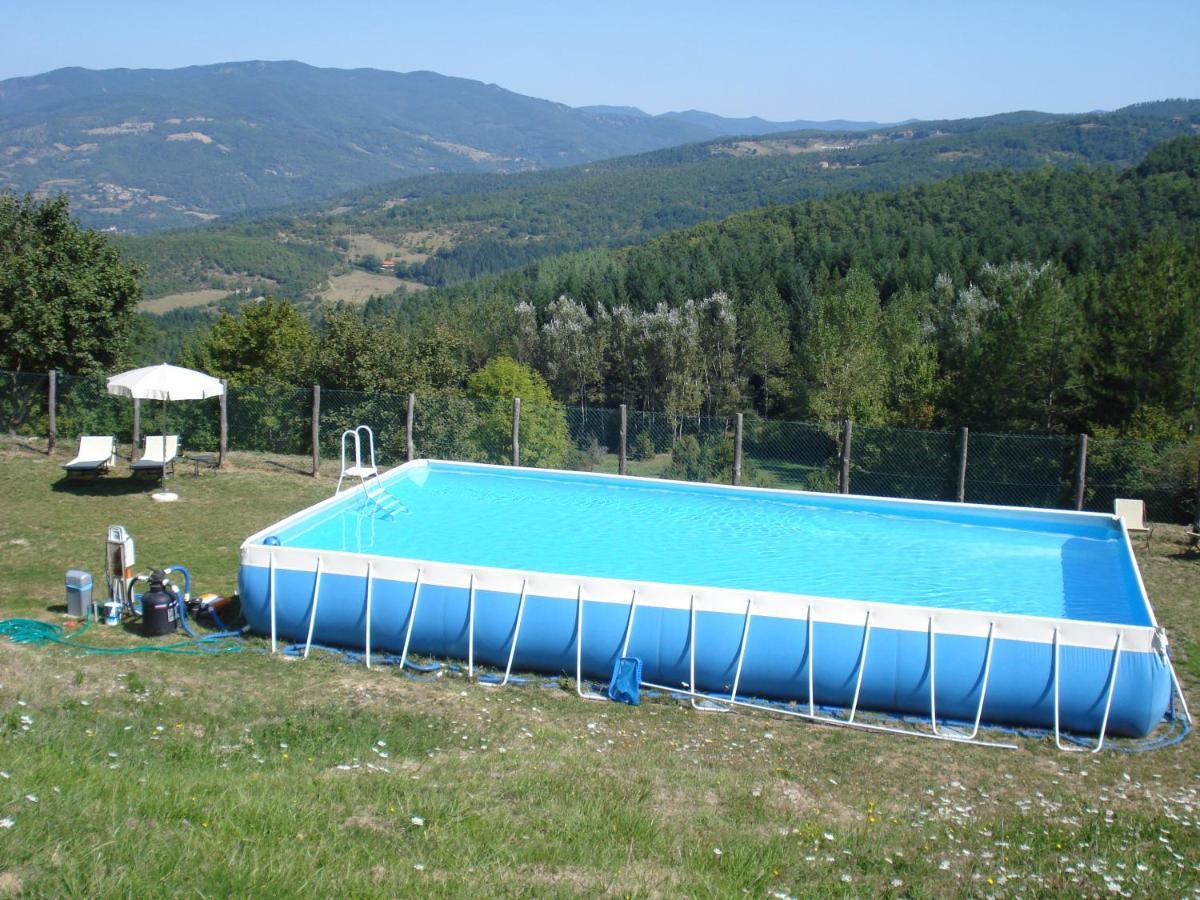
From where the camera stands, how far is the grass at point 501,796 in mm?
5180

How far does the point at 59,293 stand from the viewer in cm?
2262

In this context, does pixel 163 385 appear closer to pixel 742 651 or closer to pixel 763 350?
pixel 742 651

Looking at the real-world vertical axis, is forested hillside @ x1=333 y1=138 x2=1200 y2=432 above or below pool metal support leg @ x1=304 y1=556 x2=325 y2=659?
above

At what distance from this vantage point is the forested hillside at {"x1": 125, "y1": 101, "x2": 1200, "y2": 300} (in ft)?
407

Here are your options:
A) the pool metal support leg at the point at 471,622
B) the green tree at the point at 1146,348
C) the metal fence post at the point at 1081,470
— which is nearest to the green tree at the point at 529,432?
the metal fence post at the point at 1081,470

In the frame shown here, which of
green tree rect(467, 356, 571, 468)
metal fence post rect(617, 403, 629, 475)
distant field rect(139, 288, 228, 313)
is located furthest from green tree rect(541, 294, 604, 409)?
distant field rect(139, 288, 228, 313)

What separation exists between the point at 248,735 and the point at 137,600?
3.50 meters

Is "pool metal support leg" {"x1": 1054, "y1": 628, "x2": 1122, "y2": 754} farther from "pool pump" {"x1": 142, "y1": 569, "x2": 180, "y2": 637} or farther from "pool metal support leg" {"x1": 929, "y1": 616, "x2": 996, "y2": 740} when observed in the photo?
"pool pump" {"x1": 142, "y1": 569, "x2": 180, "y2": 637}

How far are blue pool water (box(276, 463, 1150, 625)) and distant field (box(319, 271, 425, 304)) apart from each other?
10011 centimetres

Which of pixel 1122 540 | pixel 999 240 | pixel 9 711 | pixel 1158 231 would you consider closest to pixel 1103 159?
pixel 999 240

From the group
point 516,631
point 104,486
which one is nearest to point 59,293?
point 104,486

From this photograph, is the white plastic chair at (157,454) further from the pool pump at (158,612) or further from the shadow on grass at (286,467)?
the pool pump at (158,612)

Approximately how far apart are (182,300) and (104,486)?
324 feet

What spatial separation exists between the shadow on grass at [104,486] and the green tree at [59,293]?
7589mm
